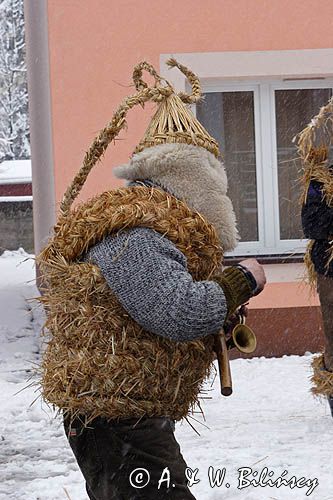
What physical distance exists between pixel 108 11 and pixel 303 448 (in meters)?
4.15

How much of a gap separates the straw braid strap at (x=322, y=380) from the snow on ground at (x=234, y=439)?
0.27m

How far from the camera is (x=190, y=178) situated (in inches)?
114

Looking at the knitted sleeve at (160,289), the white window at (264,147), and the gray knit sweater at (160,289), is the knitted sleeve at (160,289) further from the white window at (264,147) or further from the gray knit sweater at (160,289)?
the white window at (264,147)

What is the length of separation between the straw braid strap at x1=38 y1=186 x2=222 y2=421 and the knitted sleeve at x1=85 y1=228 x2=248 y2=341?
68mm

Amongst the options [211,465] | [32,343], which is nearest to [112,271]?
[211,465]

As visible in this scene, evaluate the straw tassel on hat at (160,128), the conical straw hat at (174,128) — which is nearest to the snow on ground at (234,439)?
the straw tassel on hat at (160,128)

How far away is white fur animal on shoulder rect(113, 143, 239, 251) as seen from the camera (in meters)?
2.89

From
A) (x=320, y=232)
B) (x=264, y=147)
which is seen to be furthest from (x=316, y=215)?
(x=264, y=147)

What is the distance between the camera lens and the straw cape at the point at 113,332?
9.02 feet

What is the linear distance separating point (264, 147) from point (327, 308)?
290cm

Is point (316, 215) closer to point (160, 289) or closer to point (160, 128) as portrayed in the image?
point (160, 128)

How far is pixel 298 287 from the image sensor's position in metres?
7.99

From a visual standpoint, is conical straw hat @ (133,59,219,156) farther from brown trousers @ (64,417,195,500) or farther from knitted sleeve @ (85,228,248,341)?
brown trousers @ (64,417,195,500)

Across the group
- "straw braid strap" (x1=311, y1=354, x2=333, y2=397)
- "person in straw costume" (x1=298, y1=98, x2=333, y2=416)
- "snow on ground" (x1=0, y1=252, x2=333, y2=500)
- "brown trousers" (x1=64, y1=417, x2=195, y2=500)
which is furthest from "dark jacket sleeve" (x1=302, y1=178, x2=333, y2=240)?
"brown trousers" (x1=64, y1=417, x2=195, y2=500)
